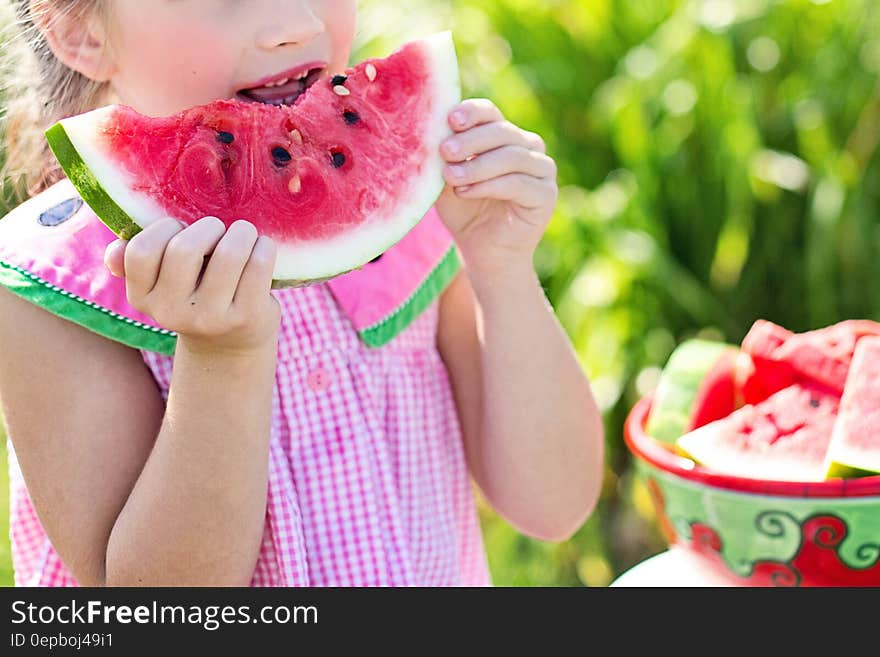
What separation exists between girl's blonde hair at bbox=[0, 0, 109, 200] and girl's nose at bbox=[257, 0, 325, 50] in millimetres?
278

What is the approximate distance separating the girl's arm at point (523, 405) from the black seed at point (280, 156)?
15.7 inches

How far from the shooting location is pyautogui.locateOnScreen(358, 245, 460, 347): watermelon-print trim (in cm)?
188

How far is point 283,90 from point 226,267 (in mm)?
424

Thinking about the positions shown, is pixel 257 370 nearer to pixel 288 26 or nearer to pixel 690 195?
pixel 288 26

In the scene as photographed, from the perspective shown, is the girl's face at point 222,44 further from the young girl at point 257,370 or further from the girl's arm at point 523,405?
the girl's arm at point 523,405

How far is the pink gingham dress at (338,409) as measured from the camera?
166cm

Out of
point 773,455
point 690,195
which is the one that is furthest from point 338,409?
point 690,195

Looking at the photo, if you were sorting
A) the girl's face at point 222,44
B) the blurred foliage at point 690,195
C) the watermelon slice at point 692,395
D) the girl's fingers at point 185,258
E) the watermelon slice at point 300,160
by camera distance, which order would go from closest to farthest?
the girl's fingers at point 185,258 < the watermelon slice at point 300,160 < the girl's face at point 222,44 < the watermelon slice at point 692,395 < the blurred foliage at point 690,195

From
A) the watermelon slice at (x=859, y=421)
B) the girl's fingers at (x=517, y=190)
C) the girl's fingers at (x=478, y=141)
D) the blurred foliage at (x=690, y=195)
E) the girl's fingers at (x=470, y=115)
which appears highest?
the girl's fingers at (x=470, y=115)

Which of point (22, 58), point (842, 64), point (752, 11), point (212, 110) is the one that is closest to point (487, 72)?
point (752, 11)

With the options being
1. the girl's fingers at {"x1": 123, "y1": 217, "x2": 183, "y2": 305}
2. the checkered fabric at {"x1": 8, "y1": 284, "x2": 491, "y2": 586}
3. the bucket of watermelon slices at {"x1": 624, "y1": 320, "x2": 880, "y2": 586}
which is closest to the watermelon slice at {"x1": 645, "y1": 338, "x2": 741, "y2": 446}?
the bucket of watermelon slices at {"x1": 624, "y1": 320, "x2": 880, "y2": 586}

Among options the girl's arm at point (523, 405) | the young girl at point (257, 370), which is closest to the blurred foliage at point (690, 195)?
the girl's arm at point (523, 405)

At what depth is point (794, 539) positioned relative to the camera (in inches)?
59.2

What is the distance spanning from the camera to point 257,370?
1.49m
